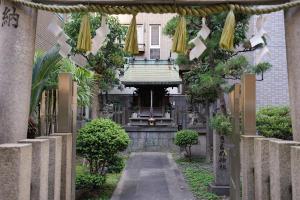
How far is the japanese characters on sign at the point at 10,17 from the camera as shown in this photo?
3811 mm

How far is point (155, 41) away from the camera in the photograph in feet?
100.0

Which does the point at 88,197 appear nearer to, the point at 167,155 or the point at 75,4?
the point at 75,4

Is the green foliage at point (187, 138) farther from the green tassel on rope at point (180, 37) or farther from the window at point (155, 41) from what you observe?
the window at point (155, 41)

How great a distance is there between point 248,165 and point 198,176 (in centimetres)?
766

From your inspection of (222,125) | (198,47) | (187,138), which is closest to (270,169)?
(198,47)

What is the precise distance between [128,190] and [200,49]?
6.32 metres

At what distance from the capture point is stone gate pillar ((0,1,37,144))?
372cm

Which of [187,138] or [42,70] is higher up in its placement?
[42,70]

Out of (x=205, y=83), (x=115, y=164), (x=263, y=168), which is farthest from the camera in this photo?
(x=205, y=83)

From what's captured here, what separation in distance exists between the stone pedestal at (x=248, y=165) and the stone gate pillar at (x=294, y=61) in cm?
82

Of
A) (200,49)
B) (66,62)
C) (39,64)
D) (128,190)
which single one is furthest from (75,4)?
(128,190)

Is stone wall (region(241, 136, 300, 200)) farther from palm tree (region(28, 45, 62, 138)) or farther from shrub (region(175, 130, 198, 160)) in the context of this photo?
shrub (region(175, 130, 198, 160))

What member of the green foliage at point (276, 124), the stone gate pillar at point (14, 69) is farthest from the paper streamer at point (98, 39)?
the green foliage at point (276, 124)

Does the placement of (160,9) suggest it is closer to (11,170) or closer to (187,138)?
(11,170)
